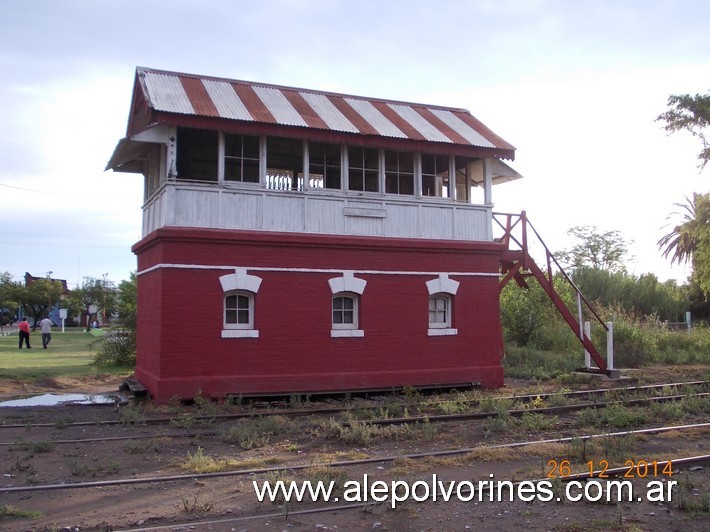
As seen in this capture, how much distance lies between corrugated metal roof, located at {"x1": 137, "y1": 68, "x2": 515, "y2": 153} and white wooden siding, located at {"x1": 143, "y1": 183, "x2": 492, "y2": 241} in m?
1.55

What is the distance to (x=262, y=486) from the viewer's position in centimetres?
751

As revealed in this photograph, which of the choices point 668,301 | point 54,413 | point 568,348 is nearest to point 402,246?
point 54,413

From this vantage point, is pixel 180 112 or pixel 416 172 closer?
pixel 180 112

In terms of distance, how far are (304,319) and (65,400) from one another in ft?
18.2

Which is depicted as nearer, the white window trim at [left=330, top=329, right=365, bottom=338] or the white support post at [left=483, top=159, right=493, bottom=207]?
the white window trim at [left=330, top=329, right=365, bottom=338]

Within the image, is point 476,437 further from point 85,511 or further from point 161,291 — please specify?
Answer: point 161,291

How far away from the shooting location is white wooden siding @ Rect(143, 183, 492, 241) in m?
13.9

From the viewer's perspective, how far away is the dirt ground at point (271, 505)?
20.6 feet

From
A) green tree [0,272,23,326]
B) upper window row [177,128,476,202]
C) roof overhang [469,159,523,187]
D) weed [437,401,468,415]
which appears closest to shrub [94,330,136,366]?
upper window row [177,128,476,202]

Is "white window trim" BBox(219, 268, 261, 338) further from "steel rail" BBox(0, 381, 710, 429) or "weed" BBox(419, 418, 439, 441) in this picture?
"weed" BBox(419, 418, 439, 441)

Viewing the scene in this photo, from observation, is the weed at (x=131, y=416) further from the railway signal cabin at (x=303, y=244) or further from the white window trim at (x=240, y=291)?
the white window trim at (x=240, y=291)

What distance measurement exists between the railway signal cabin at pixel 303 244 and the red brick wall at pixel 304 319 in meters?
0.03

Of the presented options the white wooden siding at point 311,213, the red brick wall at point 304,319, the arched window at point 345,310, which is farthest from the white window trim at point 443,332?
the white wooden siding at point 311,213

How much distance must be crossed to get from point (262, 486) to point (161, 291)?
6924 mm
